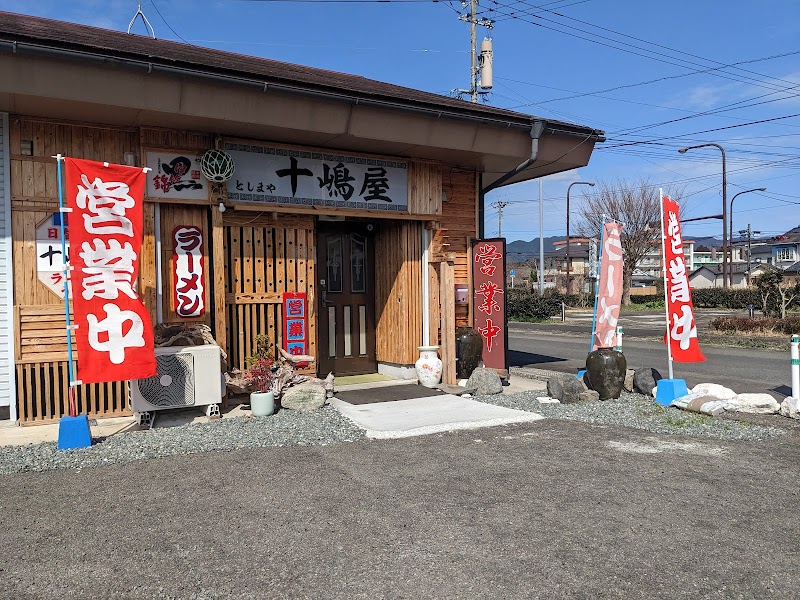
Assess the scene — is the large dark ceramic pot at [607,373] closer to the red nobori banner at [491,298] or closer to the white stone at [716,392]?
the white stone at [716,392]

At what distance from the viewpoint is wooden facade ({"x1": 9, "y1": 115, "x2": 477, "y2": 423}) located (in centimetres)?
717

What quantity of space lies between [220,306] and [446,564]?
5356mm

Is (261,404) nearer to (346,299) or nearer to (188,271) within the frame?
(188,271)

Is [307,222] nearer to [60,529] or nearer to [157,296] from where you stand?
[157,296]

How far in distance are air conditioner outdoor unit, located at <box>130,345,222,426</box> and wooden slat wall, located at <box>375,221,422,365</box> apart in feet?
11.6

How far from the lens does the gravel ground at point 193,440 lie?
19.0 ft

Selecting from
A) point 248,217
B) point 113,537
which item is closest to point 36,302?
point 248,217

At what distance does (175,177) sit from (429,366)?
4522mm

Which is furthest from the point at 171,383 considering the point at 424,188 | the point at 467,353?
the point at 424,188

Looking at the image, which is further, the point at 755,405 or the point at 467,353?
the point at 467,353

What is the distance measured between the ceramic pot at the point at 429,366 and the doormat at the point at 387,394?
14cm

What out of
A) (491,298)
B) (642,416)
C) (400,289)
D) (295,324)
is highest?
(400,289)

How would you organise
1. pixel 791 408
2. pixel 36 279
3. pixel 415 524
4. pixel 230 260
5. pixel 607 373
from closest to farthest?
pixel 415 524 < pixel 36 279 < pixel 791 408 < pixel 230 260 < pixel 607 373

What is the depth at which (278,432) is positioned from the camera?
681 centimetres
